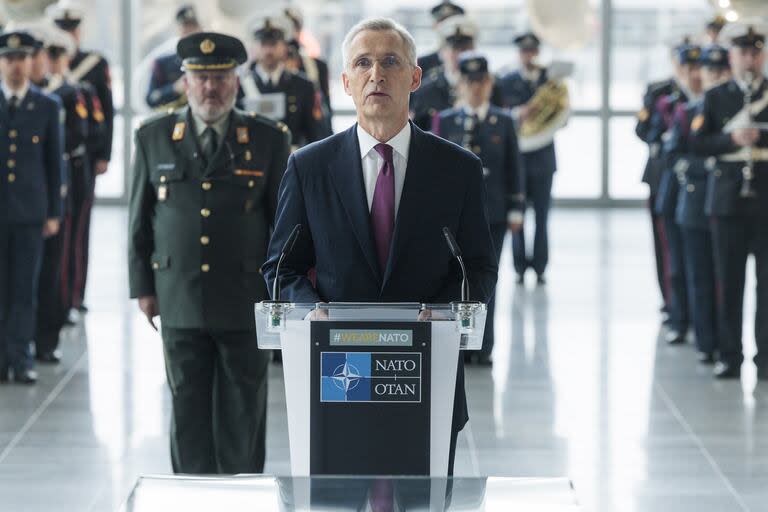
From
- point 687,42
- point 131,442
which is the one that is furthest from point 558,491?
point 687,42

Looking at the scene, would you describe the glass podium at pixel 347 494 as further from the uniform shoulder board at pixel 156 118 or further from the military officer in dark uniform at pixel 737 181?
the military officer in dark uniform at pixel 737 181

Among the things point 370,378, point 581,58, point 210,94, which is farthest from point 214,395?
point 581,58

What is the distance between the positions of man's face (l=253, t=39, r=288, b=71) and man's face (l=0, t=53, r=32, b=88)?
1.64m

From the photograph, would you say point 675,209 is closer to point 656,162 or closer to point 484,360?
point 656,162

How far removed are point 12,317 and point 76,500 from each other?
2.24m

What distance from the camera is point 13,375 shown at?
773cm

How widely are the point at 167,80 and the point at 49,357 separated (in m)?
2.43

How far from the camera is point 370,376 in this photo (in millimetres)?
3195

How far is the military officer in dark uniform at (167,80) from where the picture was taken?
9828mm

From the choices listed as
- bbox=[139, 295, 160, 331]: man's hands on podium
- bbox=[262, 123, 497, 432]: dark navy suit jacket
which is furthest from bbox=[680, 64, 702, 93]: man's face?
bbox=[262, 123, 497, 432]: dark navy suit jacket

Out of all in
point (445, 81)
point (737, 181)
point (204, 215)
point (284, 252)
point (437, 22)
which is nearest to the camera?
point (284, 252)

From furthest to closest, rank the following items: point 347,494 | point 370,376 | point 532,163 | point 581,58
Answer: point 581,58 < point 532,163 < point 370,376 < point 347,494

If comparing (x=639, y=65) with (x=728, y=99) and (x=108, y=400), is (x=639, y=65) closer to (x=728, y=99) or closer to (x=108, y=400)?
(x=728, y=99)

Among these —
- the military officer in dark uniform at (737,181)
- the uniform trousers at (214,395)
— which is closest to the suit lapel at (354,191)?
the uniform trousers at (214,395)
